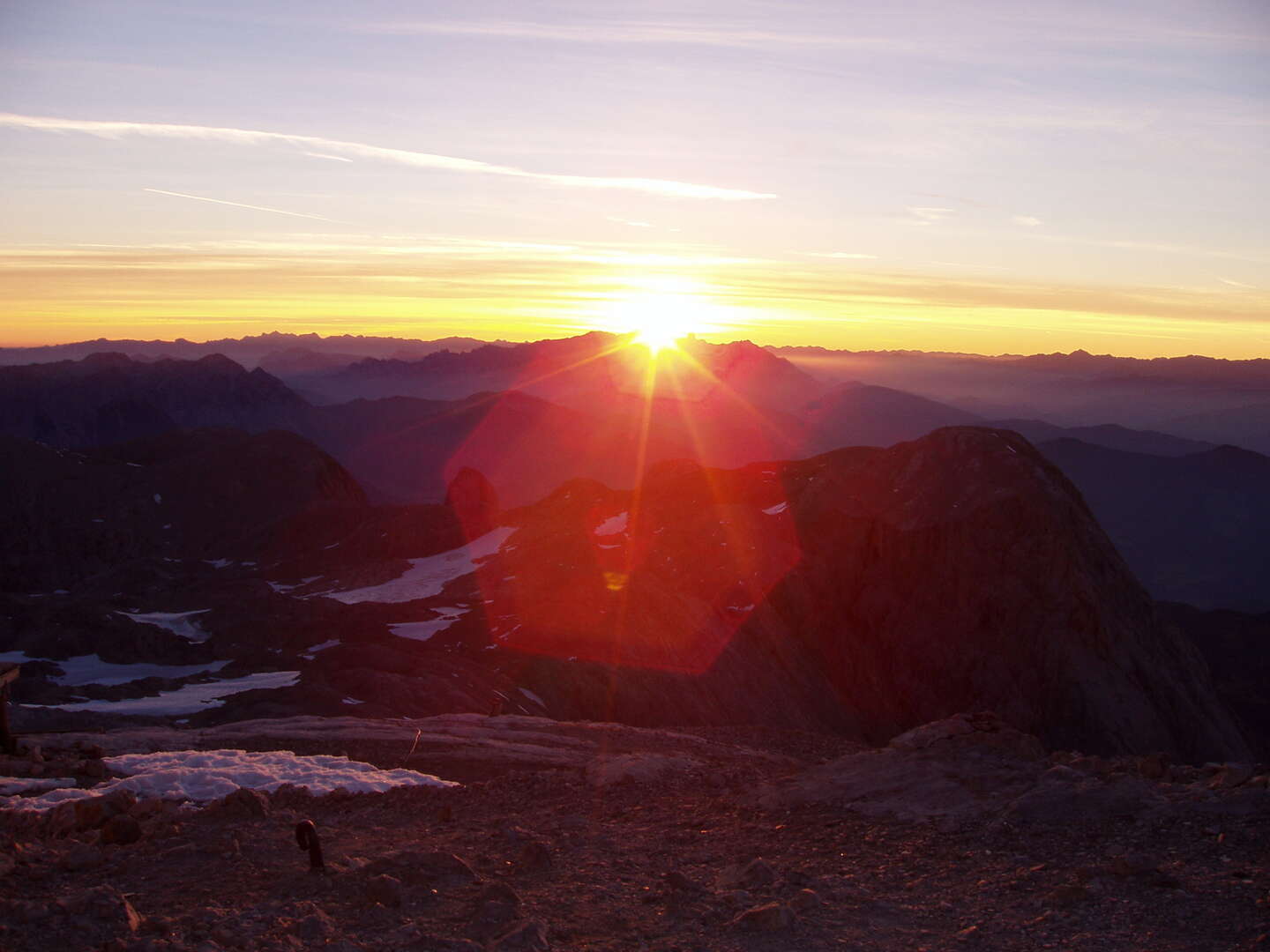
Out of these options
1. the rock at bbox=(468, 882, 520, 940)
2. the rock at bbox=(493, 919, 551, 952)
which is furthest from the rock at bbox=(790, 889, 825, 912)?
the rock at bbox=(468, 882, 520, 940)

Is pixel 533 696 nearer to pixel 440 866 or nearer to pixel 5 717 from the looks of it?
pixel 5 717

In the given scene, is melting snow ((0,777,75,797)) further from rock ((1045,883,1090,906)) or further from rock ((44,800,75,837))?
rock ((1045,883,1090,906))

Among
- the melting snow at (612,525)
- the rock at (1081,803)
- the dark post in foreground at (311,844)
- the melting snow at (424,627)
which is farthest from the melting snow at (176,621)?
the rock at (1081,803)

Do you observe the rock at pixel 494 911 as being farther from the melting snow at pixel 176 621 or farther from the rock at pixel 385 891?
the melting snow at pixel 176 621

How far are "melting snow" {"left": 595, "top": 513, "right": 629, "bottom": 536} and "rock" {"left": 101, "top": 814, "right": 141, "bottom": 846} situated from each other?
45496 mm

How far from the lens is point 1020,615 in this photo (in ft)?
164

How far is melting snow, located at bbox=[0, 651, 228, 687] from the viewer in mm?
34688

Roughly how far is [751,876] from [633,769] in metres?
4.97

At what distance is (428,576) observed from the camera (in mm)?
56156

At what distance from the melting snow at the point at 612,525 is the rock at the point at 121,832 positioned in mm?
45496

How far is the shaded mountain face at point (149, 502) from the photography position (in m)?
77.6

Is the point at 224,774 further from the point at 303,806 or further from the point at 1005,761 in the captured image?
the point at 1005,761

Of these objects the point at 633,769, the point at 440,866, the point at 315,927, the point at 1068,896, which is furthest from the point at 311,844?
the point at 1068,896

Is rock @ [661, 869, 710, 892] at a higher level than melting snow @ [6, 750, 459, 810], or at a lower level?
higher
